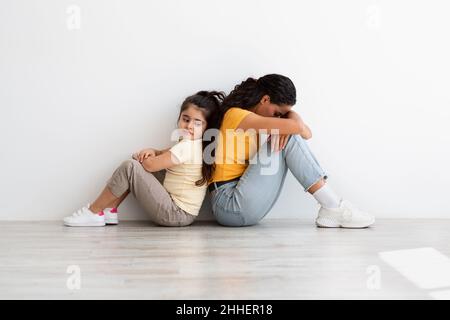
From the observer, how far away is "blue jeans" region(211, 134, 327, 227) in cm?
281

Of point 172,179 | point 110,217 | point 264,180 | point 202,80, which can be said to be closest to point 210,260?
point 264,180

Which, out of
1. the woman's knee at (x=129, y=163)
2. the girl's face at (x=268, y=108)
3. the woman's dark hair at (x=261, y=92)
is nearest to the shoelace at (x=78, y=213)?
the woman's knee at (x=129, y=163)

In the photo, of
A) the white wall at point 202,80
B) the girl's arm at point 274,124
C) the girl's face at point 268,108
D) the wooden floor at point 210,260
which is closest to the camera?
the wooden floor at point 210,260

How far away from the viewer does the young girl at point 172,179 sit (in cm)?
288

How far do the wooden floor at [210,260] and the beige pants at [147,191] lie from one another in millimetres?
75

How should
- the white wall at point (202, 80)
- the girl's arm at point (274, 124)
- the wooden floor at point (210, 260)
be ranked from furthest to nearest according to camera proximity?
the white wall at point (202, 80) → the girl's arm at point (274, 124) → the wooden floor at point (210, 260)

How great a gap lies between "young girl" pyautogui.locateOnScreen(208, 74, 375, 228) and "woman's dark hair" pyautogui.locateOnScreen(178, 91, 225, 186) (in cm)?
4

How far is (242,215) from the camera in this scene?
9.43 ft

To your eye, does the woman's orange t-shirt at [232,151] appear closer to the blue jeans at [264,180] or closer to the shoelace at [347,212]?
the blue jeans at [264,180]

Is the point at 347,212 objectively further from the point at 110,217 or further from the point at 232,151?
the point at 110,217

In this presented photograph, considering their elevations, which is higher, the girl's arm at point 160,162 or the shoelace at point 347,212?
the girl's arm at point 160,162

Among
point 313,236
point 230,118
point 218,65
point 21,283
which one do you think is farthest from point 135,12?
point 21,283

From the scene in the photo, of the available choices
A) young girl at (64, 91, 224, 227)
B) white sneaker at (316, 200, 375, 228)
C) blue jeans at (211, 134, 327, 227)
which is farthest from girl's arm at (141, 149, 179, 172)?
white sneaker at (316, 200, 375, 228)

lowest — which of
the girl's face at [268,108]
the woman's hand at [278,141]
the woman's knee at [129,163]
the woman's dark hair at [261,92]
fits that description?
the woman's knee at [129,163]
